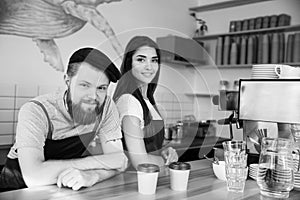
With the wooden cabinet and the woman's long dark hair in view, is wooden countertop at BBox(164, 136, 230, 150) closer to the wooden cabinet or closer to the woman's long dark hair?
the woman's long dark hair

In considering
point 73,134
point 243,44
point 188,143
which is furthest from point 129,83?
point 243,44

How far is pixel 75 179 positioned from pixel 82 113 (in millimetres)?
610

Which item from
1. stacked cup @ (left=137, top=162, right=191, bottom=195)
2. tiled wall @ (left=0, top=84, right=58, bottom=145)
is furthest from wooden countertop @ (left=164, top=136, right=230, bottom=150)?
tiled wall @ (left=0, top=84, right=58, bottom=145)

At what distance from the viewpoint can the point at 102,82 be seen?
4.66 feet

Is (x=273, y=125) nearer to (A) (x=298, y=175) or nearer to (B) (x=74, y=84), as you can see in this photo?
(A) (x=298, y=175)

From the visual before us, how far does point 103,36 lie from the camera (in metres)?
2.81

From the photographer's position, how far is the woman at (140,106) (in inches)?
50.3

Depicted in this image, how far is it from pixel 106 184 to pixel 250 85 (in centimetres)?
74

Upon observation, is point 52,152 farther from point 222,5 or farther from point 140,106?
point 222,5

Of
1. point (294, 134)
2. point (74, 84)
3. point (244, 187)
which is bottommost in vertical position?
point (244, 187)

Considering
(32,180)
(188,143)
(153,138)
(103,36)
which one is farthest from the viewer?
(103,36)

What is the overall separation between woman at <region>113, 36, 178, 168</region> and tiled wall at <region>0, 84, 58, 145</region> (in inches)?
48.9

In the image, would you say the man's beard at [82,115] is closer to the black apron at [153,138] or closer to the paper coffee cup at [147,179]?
the black apron at [153,138]

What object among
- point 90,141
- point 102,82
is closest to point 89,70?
point 102,82
